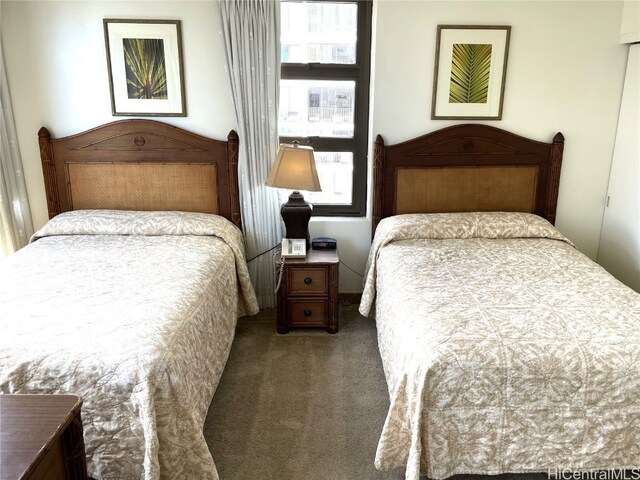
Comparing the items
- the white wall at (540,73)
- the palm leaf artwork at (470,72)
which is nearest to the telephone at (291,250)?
the white wall at (540,73)

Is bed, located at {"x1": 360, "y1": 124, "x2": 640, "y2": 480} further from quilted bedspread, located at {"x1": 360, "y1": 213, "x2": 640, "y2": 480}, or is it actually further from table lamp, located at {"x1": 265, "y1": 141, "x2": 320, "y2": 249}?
table lamp, located at {"x1": 265, "y1": 141, "x2": 320, "y2": 249}

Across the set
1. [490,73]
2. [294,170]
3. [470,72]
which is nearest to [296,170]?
[294,170]

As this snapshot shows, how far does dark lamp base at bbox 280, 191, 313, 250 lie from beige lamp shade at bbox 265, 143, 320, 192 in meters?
0.19

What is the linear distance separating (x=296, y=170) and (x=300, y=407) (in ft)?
4.47

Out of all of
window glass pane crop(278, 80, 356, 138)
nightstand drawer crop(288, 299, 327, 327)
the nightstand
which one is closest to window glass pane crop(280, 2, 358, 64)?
window glass pane crop(278, 80, 356, 138)

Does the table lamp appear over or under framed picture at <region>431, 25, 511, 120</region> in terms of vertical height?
under

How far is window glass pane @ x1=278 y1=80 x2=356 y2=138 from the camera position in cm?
353

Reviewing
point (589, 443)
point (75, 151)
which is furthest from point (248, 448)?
point (75, 151)

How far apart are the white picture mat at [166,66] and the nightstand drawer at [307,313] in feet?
4.84

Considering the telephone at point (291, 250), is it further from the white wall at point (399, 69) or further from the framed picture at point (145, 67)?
the framed picture at point (145, 67)

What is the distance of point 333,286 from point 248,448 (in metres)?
1.16

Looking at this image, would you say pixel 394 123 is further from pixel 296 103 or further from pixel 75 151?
Result: pixel 75 151

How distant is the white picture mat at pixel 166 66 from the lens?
318 centimetres

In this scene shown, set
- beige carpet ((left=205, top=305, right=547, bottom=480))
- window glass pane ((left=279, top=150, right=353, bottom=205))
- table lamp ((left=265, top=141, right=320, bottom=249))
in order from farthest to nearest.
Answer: window glass pane ((left=279, top=150, right=353, bottom=205)) < table lamp ((left=265, top=141, right=320, bottom=249)) < beige carpet ((left=205, top=305, right=547, bottom=480))
